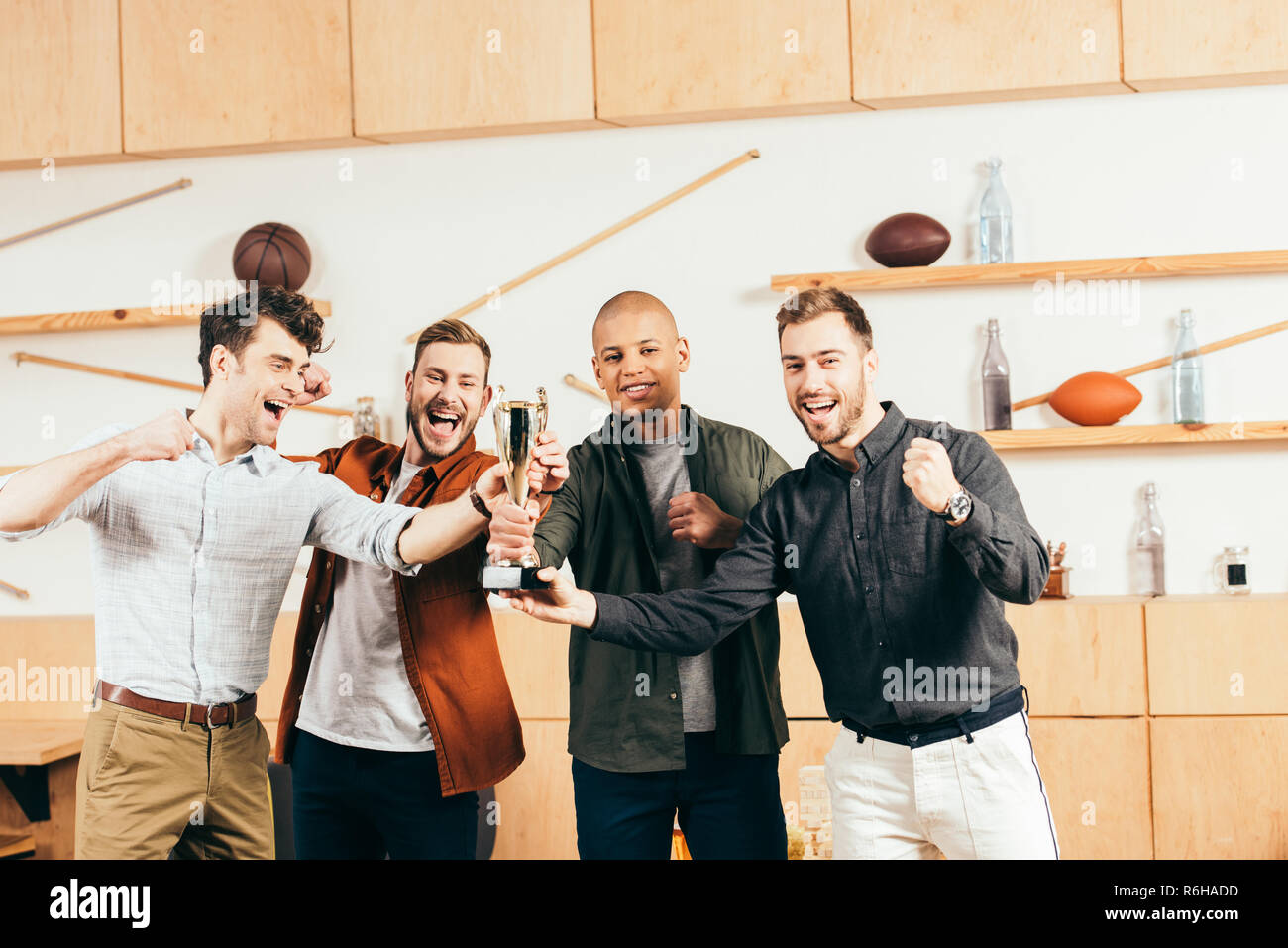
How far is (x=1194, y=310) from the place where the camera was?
331cm

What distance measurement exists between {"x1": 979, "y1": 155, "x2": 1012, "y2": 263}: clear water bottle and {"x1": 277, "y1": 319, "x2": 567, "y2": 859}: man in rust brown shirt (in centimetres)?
173

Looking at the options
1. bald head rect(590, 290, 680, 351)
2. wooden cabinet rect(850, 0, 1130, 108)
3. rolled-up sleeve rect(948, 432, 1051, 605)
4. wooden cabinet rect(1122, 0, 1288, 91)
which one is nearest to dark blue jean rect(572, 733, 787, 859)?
rolled-up sleeve rect(948, 432, 1051, 605)

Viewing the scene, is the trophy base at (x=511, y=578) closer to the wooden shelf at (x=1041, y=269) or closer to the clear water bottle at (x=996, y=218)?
the wooden shelf at (x=1041, y=269)

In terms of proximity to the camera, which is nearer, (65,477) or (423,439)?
(65,477)

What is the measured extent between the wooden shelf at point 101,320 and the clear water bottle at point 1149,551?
7.50 ft

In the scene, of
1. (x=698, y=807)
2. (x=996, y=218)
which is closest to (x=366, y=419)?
(x=698, y=807)

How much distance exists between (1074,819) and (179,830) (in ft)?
7.03

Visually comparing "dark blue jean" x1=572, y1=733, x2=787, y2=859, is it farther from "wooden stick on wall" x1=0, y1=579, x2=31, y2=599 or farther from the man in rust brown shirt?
"wooden stick on wall" x1=0, y1=579, x2=31, y2=599

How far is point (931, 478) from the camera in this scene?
1.87 m

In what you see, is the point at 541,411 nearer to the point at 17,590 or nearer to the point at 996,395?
the point at 996,395

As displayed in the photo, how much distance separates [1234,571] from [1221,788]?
579 mm

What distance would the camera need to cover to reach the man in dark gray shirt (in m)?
1.98

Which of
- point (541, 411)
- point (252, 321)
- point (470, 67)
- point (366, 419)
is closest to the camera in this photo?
point (541, 411)
